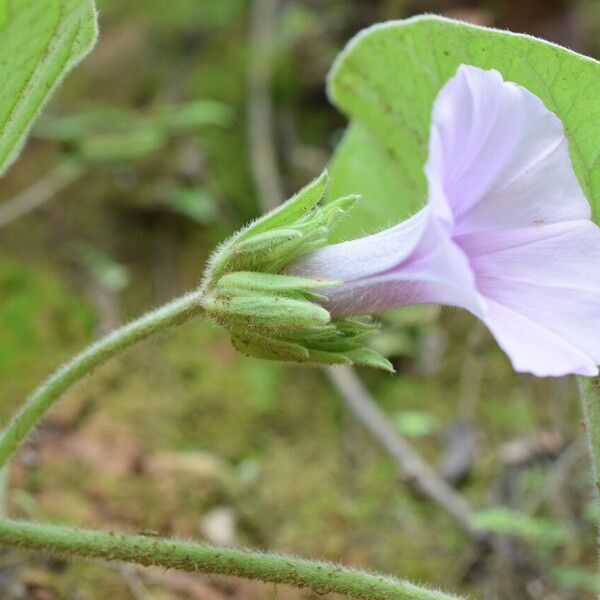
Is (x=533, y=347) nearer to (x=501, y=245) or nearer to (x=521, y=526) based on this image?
(x=501, y=245)

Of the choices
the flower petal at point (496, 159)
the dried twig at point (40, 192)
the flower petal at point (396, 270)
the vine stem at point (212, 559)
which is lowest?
the vine stem at point (212, 559)

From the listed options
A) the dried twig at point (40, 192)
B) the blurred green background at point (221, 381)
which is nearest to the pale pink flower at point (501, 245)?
the blurred green background at point (221, 381)

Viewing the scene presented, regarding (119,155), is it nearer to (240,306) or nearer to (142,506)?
(142,506)

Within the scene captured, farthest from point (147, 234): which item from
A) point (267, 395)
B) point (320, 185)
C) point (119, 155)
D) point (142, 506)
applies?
point (320, 185)

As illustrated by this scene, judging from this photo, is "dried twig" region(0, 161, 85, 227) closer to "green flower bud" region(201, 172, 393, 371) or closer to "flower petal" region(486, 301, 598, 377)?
"green flower bud" region(201, 172, 393, 371)

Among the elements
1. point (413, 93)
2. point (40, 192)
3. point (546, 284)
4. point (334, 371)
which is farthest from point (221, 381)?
point (546, 284)

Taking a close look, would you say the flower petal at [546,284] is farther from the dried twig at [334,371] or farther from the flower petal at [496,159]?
the dried twig at [334,371]

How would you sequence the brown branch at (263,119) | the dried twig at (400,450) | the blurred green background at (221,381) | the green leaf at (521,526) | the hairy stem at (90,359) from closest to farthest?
1. the hairy stem at (90,359)
2. the green leaf at (521,526)
3. the blurred green background at (221,381)
4. the dried twig at (400,450)
5. the brown branch at (263,119)
